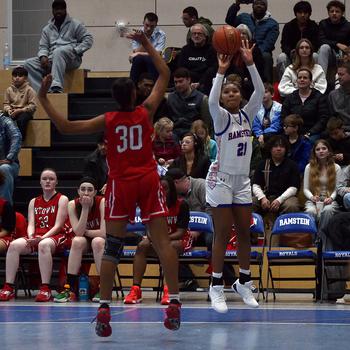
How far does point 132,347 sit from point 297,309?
3.36 m

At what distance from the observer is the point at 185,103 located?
1441 cm

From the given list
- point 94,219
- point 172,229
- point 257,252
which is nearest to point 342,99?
point 257,252

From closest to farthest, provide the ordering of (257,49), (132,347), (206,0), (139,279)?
(132,347)
(139,279)
(257,49)
(206,0)

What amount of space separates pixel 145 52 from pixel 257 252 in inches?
199

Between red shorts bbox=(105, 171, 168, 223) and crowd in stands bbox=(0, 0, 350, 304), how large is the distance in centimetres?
175

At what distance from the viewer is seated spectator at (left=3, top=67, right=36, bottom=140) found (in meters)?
14.8

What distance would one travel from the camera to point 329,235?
11.8 metres

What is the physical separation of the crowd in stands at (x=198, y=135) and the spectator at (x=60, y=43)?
16 millimetres

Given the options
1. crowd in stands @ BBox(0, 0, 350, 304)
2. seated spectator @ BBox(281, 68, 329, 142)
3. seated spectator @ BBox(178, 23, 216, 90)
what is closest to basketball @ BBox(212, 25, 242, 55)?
crowd in stands @ BBox(0, 0, 350, 304)

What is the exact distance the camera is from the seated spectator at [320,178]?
40.6 feet

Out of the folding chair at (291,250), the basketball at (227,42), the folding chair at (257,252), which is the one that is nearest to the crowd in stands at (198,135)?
the folding chair at (291,250)

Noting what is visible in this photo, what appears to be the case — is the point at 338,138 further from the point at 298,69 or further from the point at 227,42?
the point at 227,42

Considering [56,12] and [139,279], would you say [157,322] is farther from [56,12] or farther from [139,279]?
[56,12]

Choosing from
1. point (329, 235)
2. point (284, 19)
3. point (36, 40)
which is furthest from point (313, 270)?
point (36, 40)
